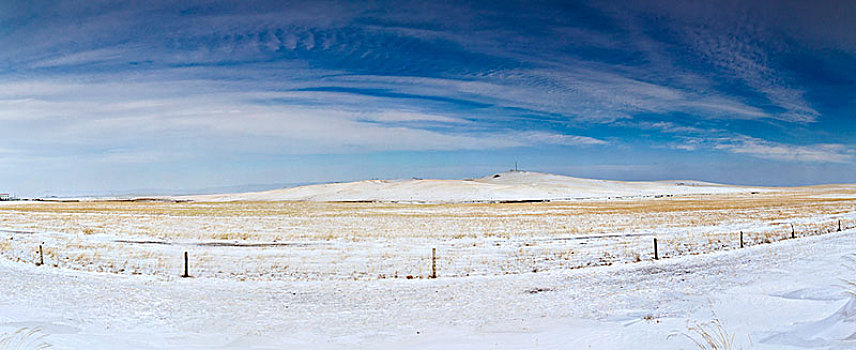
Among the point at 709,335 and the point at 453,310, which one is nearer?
the point at 709,335

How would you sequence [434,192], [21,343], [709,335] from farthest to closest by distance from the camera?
[434,192], [709,335], [21,343]

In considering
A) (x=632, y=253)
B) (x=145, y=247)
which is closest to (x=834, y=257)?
(x=632, y=253)

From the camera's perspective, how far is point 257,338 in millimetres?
9258

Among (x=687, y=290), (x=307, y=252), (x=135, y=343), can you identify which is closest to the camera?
(x=135, y=343)

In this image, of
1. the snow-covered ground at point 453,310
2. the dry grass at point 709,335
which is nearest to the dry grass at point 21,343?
the snow-covered ground at point 453,310

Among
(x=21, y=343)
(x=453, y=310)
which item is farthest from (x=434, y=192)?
(x=21, y=343)

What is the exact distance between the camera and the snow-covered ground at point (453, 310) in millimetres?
8883

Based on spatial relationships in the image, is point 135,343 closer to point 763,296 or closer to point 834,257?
point 763,296

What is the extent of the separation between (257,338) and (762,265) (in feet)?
48.9

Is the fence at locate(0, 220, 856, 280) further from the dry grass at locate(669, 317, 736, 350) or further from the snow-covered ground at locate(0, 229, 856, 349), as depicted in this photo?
the dry grass at locate(669, 317, 736, 350)

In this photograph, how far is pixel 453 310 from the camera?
444 inches

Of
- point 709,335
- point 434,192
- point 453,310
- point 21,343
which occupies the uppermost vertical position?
point 434,192

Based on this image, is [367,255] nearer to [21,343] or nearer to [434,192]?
[21,343]

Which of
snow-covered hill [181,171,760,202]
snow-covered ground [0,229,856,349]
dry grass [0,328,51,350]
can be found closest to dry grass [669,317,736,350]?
snow-covered ground [0,229,856,349]
